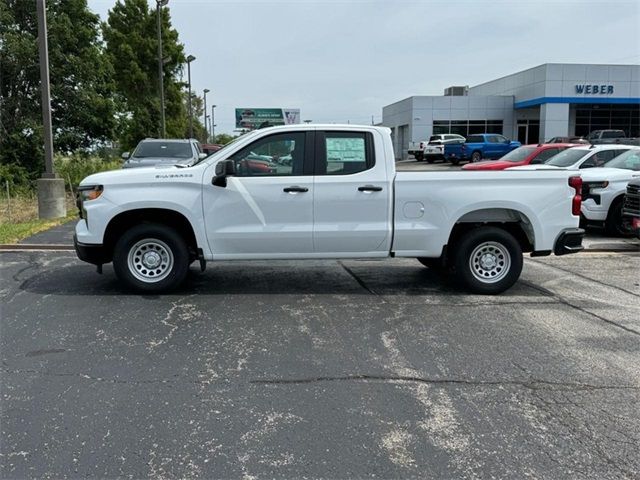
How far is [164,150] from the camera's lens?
54.1 ft

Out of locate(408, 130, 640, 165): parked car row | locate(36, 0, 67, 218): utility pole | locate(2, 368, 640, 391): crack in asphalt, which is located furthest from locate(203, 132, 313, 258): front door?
locate(408, 130, 640, 165): parked car row

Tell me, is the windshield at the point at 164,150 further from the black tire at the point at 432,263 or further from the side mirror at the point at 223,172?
the side mirror at the point at 223,172

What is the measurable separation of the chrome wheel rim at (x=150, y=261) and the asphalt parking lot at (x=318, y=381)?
0.27 meters

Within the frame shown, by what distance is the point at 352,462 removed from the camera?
129 inches

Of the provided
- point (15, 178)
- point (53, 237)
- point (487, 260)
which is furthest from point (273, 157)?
point (15, 178)

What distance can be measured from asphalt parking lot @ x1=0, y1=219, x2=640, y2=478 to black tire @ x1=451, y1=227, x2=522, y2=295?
20cm

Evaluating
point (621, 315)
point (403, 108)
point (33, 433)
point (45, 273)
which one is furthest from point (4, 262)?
point (403, 108)

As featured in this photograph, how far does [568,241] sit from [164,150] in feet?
39.9

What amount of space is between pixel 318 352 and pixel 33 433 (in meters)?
2.21

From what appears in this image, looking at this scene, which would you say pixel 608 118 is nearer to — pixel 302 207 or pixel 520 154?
pixel 520 154

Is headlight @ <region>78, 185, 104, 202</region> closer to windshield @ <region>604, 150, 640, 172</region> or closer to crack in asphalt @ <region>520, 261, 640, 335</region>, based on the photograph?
crack in asphalt @ <region>520, 261, 640, 335</region>

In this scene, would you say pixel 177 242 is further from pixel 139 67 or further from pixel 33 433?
pixel 139 67

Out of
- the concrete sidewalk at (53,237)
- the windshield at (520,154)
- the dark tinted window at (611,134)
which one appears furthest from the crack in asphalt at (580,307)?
the dark tinted window at (611,134)

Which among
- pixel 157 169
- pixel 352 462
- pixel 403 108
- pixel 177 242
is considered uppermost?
pixel 403 108
